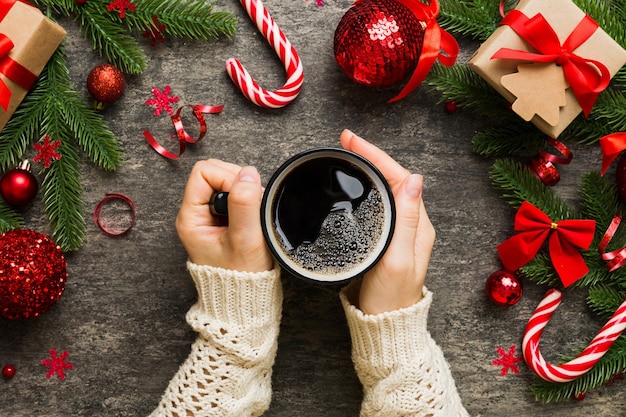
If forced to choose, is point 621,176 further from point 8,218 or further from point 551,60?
point 8,218

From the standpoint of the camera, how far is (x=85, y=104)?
57.4 inches

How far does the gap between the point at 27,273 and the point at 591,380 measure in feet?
4.49

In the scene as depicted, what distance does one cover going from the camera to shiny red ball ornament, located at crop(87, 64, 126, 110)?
1.38m

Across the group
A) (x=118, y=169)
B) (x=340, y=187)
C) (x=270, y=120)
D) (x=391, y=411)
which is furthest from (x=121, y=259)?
(x=391, y=411)

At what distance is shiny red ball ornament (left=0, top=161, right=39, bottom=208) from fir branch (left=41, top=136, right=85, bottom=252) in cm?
4

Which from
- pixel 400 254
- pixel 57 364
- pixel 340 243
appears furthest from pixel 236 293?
pixel 57 364

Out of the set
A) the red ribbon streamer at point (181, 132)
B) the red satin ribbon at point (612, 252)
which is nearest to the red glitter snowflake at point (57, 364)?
the red ribbon streamer at point (181, 132)

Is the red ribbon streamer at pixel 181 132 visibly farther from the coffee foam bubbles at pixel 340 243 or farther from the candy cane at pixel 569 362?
the candy cane at pixel 569 362

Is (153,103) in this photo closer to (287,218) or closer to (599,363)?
(287,218)

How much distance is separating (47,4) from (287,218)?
31.5 inches

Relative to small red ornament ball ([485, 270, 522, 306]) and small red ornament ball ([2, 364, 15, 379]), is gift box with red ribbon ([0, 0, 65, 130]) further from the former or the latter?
small red ornament ball ([485, 270, 522, 306])

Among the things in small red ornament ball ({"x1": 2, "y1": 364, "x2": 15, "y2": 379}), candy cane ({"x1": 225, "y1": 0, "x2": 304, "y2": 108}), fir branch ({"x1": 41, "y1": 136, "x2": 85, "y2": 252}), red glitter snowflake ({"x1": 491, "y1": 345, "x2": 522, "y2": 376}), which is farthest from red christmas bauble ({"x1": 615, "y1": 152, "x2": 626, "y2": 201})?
small red ornament ball ({"x1": 2, "y1": 364, "x2": 15, "y2": 379})

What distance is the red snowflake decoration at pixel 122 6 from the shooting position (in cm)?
139

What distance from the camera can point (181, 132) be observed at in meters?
1.44
